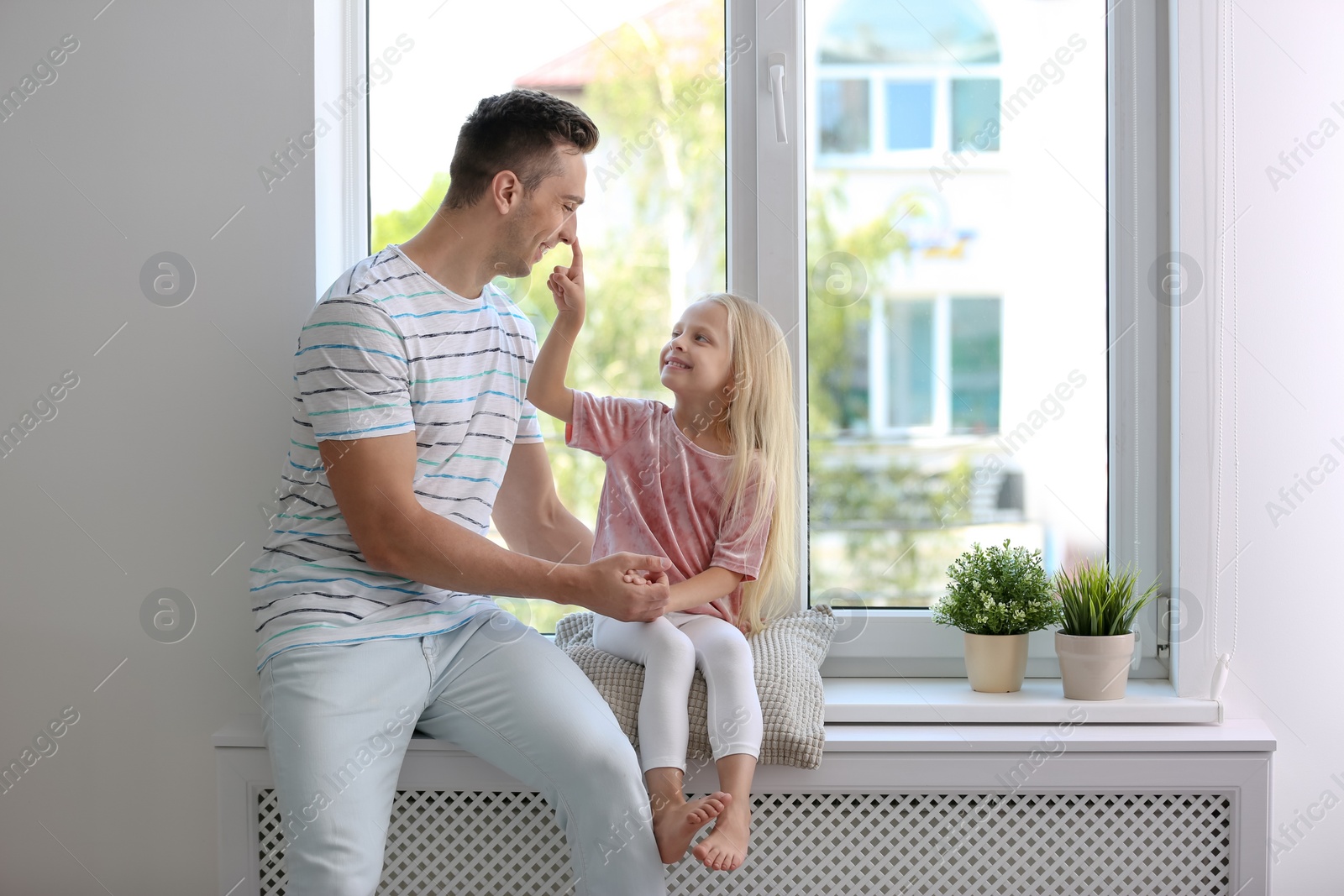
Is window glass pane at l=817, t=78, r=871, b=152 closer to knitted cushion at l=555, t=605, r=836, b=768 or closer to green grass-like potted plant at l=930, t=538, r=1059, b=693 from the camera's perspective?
green grass-like potted plant at l=930, t=538, r=1059, b=693

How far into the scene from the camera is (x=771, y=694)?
141 cm

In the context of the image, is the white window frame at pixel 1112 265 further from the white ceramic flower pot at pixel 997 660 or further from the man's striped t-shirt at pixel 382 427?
the man's striped t-shirt at pixel 382 427

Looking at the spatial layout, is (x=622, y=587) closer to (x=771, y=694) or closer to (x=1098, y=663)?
(x=771, y=694)

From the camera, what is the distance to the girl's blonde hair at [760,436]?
1.56 m

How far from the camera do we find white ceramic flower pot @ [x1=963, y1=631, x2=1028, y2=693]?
1.58 metres

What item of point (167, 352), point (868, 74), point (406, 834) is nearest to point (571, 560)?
point (406, 834)

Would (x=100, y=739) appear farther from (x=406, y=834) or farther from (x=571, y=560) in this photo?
(x=571, y=560)

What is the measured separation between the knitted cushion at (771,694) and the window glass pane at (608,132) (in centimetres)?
43

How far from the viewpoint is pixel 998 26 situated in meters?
1.70

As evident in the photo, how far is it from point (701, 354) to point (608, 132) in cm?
48

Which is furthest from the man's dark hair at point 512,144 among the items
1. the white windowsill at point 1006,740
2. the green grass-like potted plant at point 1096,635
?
the green grass-like potted plant at point 1096,635

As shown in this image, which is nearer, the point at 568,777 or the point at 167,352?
the point at 568,777

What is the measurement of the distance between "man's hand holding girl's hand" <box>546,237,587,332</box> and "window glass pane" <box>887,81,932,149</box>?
23.3 inches

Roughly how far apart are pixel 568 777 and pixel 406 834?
1.17 feet
